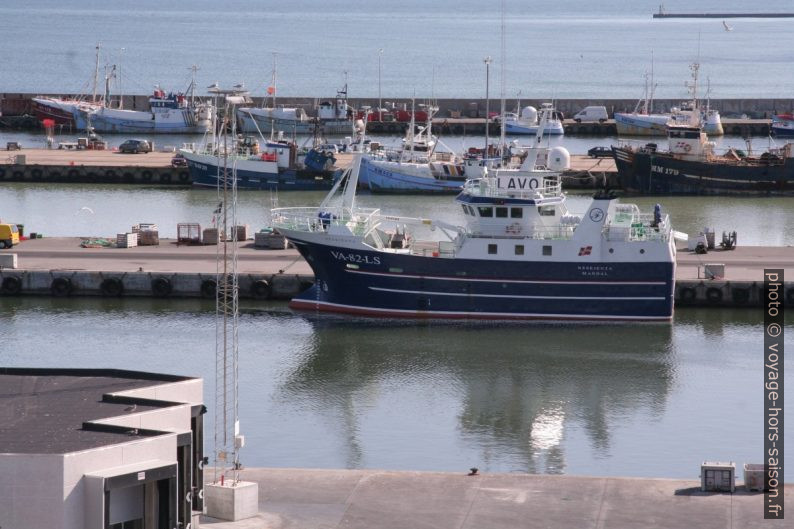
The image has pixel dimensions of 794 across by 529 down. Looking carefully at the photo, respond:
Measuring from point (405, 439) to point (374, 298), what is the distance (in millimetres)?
14091

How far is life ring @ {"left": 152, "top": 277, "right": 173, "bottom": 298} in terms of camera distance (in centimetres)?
5478

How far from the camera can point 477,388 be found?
148 ft

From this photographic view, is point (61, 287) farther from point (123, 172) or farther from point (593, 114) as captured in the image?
point (593, 114)

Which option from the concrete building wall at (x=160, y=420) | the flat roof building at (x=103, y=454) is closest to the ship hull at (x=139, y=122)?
the flat roof building at (x=103, y=454)

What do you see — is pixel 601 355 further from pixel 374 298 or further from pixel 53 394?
pixel 53 394

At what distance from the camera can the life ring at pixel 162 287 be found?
54.8 meters

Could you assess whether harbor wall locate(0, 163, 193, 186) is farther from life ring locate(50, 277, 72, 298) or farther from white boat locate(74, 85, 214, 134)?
life ring locate(50, 277, 72, 298)

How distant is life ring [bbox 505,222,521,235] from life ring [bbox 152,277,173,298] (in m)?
12.1

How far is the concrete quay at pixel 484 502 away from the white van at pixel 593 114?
96.3m

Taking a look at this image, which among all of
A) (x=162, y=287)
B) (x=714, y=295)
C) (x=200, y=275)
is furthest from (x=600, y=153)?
(x=162, y=287)

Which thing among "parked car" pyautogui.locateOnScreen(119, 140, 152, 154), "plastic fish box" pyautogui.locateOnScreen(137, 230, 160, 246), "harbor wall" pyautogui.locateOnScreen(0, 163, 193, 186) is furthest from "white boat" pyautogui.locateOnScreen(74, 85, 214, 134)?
"plastic fish box" pyautogui.locateOnScreen(137, 230, 160, 246)

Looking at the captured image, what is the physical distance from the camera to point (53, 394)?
30.5m

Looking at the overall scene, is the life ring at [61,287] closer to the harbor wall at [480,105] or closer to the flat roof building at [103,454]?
the flat roof building at [103,454]

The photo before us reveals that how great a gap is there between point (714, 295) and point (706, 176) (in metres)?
32.2
